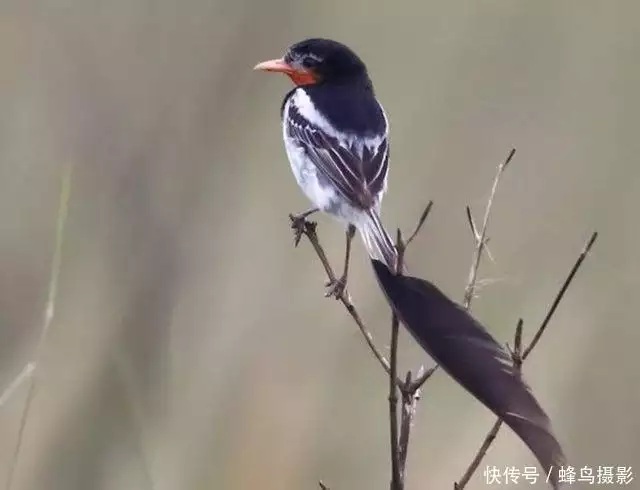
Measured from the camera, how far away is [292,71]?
262 cm

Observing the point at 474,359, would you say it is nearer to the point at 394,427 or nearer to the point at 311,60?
the point at 394,427

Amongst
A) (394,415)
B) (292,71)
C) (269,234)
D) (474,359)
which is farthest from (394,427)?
(269,234)

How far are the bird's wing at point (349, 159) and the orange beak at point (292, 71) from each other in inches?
5.7

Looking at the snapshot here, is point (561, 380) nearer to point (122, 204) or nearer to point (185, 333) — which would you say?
point (185, 333)

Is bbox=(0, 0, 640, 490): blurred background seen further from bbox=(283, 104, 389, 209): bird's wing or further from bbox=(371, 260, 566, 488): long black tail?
bbox=(371, 260, 566, 488): long black tail

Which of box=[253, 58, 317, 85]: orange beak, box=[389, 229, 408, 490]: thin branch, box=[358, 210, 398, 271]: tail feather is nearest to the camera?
box=[389, 229, 408, 490]: thin branch

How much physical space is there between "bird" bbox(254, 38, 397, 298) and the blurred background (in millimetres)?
492

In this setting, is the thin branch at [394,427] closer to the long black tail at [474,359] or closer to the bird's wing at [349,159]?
the long black tail at [474,359]

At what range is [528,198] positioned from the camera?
11.3 ft

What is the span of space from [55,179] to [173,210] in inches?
15.4

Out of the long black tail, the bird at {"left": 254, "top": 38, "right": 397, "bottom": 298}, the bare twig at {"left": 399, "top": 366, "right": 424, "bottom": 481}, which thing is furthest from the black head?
the bare twig at {"left": 399, "top": 366, "right": 424, "bottom": 481}

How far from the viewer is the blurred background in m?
2.82

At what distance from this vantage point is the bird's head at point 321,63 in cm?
Answer: 261

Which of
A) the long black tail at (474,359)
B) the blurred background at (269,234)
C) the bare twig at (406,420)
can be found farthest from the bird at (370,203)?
the blurred background at (269,234)
